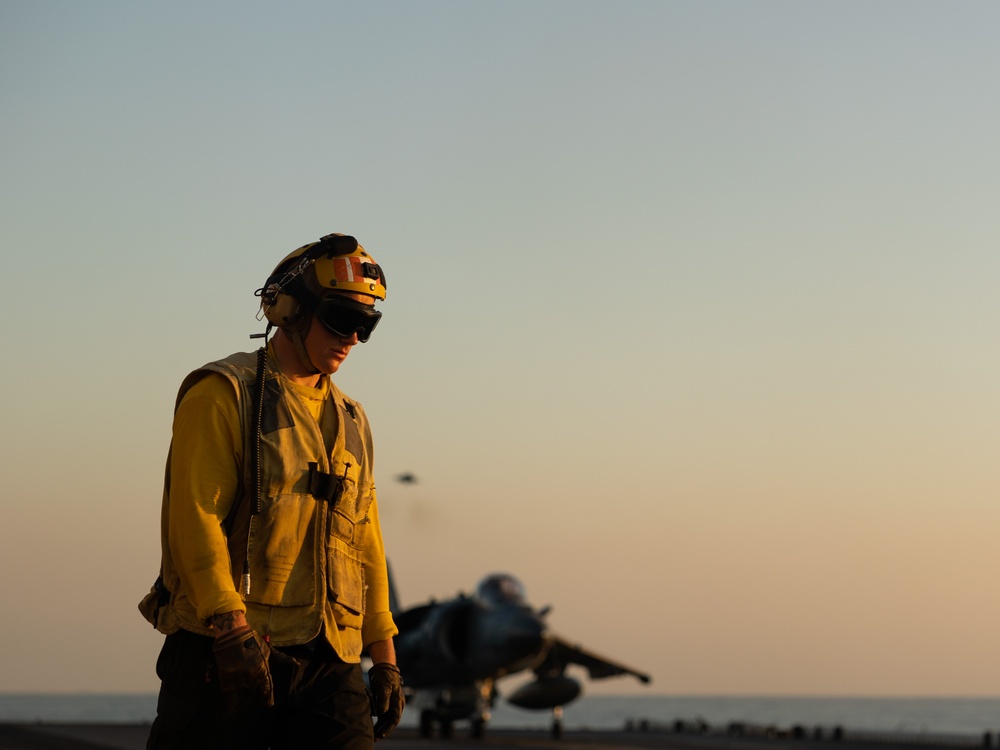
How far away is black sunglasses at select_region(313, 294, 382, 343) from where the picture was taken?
4.82 meters

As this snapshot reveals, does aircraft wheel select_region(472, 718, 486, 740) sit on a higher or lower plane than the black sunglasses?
lower

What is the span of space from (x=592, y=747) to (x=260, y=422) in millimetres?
29415

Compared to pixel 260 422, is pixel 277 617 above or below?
below

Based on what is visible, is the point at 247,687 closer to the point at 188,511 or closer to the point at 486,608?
the point at 188,511

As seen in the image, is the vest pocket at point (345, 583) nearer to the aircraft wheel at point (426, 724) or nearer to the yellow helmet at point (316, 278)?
the yellow helmet at point (316, 278)

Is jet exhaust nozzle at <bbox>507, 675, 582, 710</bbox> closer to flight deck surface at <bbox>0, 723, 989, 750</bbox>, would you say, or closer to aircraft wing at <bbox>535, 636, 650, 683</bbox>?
flight deck surface at <bbox>0, 723, 989, 750</bbox>

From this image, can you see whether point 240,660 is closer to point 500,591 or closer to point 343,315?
point 343,315

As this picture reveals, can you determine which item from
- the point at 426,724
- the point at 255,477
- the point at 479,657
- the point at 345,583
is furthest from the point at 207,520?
the point at 426,724

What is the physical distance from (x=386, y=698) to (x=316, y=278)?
1.61 m

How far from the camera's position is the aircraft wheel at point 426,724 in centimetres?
3512

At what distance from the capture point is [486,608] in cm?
3306

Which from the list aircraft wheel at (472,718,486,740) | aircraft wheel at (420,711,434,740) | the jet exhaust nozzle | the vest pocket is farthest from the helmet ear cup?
aircraft wheel at (420,711,434,740)

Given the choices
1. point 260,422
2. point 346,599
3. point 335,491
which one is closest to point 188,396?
point 260,422

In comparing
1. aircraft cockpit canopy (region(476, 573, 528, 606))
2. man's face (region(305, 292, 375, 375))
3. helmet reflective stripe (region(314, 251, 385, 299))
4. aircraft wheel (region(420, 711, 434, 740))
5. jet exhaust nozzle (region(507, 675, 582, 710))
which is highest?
helmet reflective stripe (region(314, 251, 385, 299))
